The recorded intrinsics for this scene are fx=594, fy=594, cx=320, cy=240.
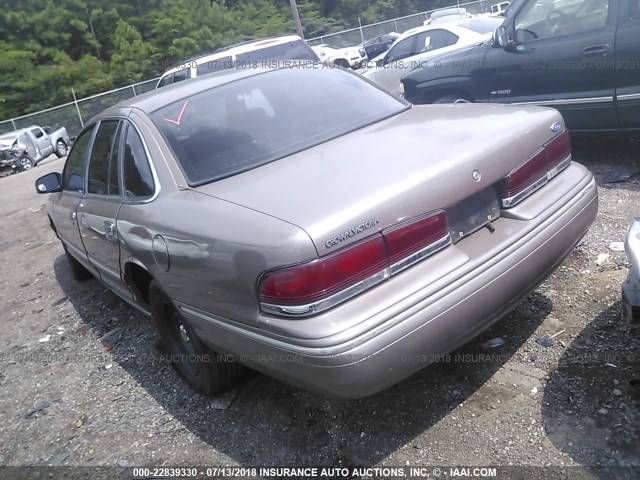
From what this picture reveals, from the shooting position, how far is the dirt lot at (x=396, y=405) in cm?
260

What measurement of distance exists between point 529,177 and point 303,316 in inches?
55.4

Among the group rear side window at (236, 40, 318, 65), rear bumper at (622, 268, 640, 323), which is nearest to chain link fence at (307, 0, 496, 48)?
rear side window at (236, 40, 318, 65)

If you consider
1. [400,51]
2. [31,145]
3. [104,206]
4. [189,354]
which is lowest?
[31,145]

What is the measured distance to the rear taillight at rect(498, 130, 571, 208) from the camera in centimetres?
283

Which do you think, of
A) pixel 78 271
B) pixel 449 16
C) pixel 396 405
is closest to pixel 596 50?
pixel 396 405

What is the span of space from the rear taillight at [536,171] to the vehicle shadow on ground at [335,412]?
85cm

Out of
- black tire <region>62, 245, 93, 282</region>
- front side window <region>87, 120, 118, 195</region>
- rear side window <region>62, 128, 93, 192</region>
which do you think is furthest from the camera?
black tire <region>62, 245, 93, 282</region>

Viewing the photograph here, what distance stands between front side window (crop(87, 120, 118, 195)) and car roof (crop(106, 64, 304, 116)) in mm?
107

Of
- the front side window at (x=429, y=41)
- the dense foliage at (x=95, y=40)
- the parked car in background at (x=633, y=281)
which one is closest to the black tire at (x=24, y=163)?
the front side window at (x=429, y=41)

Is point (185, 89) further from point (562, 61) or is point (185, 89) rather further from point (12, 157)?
point (12, 157)

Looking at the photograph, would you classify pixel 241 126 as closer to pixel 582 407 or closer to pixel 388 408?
pixel 388 408

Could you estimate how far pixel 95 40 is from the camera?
39781 millimetres

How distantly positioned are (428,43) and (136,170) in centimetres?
817

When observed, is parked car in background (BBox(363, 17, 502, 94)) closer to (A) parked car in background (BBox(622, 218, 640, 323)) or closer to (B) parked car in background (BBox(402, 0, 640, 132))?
(B) parked car in background (BBox(402, 0, 640, 132))
